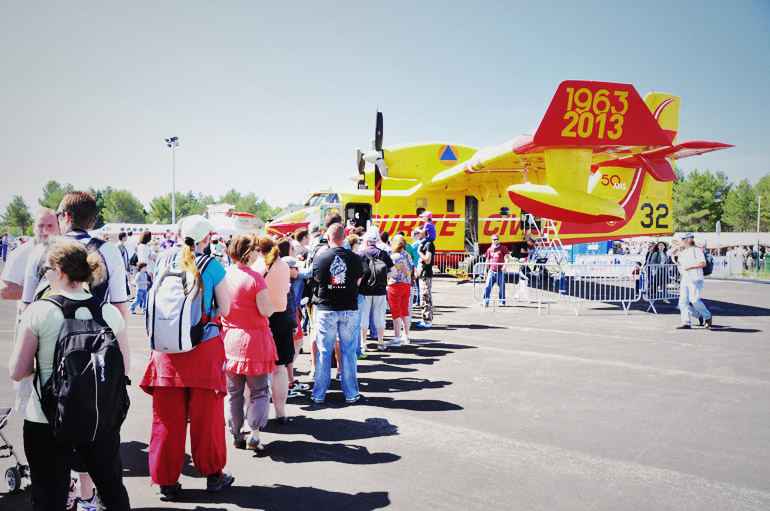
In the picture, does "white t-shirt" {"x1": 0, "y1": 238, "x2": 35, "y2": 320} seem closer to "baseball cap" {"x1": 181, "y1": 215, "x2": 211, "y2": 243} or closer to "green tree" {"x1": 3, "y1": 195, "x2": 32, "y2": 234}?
"baseball cap" {"x1": 181, "y1": 215, "x2": 211, "y2": 243}

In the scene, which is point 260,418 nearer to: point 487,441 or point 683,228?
point 487,441

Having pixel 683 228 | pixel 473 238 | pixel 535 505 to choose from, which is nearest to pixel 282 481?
pixel 535 505

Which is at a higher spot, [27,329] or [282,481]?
[27,329]

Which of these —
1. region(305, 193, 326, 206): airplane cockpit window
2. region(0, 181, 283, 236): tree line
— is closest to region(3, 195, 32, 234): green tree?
region(0, 181, 283, 236): tree line

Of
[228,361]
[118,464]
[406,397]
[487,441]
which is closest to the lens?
[118,464]

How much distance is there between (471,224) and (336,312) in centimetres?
1426

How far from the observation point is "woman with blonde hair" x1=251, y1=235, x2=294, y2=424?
4523 millimetres

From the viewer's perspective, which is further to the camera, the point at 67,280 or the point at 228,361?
the point at 228,361

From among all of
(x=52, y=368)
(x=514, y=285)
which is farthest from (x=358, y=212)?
(x=52, y=368)

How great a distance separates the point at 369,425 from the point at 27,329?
3.27 metres

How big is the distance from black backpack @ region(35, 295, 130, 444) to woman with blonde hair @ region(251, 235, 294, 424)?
207cm

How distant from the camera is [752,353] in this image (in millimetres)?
7832

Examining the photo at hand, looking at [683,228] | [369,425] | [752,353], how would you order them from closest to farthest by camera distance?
[369,425] → [752,353] → [683,228]

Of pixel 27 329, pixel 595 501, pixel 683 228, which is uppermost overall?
pixel 683 228
